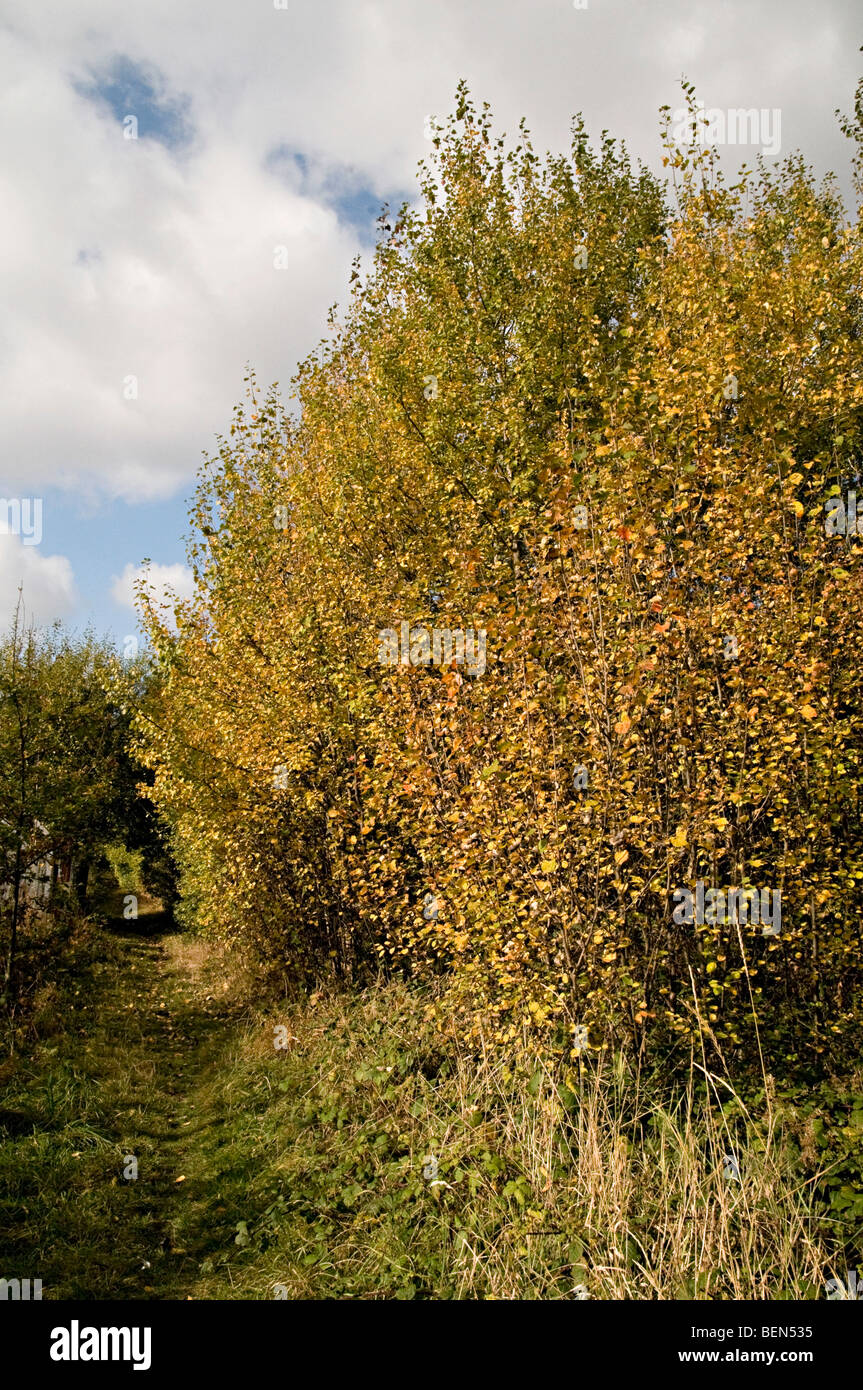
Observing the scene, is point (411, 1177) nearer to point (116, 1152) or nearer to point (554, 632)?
point (116, 1152)

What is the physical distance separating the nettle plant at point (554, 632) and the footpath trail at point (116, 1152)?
162 cm

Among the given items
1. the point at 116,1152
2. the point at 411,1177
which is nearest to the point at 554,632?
the point at 411,1177

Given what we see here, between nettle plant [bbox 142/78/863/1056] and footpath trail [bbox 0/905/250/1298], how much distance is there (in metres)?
1.62

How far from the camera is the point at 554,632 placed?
482 cm

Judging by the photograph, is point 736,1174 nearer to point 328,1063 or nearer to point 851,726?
point 851,726

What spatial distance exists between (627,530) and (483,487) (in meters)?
5.57

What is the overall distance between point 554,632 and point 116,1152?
5.31 m

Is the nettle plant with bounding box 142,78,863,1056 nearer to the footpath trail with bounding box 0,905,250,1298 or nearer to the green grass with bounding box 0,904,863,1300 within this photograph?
the green grass with bounding box 0,904,863,1300

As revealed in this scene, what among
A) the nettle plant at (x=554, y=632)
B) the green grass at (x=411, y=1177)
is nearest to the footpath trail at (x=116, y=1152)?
the green grass at (x=411, y=1177)

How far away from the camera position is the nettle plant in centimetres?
451

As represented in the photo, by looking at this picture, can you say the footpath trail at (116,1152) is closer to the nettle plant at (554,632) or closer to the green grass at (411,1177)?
the green grass at (411,1177)

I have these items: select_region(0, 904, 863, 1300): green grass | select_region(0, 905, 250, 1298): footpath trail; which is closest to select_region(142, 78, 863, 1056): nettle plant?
select_region(0, 904, 863, 1300): green grass

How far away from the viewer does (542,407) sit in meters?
10.5

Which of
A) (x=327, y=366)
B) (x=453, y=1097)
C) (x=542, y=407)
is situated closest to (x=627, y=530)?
(x=453, y=1097)
